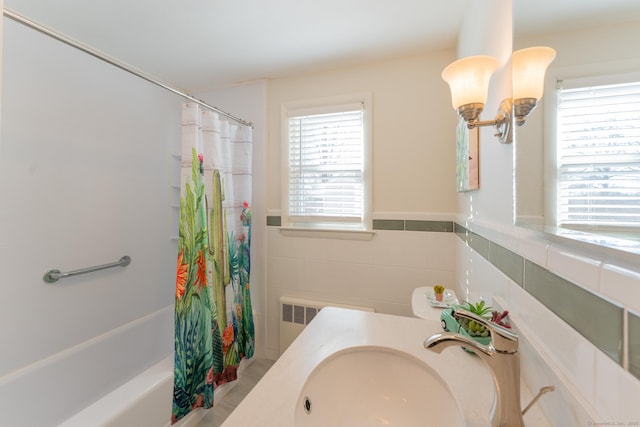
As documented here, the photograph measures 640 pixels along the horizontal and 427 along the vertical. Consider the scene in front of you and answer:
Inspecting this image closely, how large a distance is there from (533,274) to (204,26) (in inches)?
79.0

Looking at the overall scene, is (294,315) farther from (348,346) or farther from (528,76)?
(528,76)

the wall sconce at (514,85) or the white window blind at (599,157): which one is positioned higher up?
the wall sconce at (514,85)

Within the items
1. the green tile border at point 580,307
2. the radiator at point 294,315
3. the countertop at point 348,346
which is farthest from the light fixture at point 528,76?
the radiator at point 294,315

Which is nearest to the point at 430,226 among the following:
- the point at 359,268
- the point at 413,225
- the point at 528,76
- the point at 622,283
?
the point at 413,225

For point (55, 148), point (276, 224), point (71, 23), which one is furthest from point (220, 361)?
point (71, 23)

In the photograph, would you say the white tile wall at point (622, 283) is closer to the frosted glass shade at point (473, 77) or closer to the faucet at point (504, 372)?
the faucet at point (504, 372)

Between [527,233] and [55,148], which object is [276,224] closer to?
[55,148]

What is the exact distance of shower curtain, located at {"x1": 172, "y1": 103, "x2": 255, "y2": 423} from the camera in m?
1.48

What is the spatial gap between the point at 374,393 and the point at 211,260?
1.30 metres

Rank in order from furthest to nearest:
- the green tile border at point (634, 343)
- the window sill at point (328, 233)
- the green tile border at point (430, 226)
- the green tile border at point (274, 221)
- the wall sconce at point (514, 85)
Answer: the green tile border at point (274, 221), the window sill at point (328, 233), the green tile border at point (430, 226), the wall sconce at point (514, 85), the green tile border at point (634, 343)

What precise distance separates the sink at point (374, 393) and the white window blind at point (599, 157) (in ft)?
1.55

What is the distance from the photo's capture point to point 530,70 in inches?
23.2

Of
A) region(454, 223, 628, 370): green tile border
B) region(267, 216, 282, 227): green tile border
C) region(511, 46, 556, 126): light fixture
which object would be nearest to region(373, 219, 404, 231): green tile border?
region(267, 216, 282, 227): green tile border

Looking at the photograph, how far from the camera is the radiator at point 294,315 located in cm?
202
